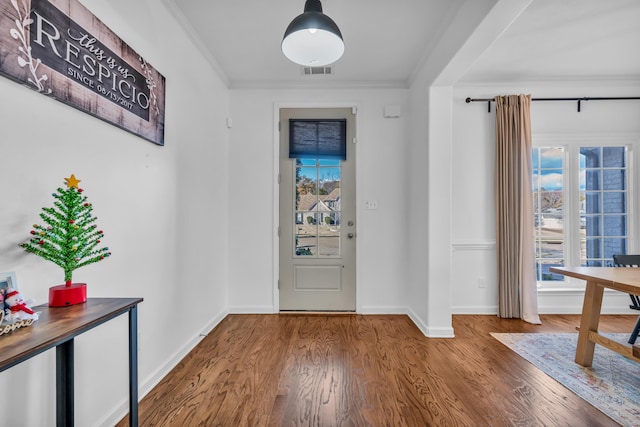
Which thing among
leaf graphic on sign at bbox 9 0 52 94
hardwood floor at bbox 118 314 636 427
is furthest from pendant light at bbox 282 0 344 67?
hardwood floor at bbox 118 314 636 427

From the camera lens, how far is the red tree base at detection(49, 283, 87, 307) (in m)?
1.21

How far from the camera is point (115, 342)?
69.1 inches

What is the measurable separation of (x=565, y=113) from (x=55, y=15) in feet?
15.5

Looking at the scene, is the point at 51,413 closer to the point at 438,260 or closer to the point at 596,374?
the point at 438,260

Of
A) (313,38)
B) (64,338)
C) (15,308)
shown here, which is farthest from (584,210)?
(15,308)

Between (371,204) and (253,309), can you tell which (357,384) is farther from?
(371,204)

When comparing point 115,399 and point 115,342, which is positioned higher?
point 115,342

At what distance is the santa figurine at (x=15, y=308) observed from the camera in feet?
3.16

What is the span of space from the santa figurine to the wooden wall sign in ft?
2.32

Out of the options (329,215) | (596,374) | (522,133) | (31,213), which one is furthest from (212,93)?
(596,374)

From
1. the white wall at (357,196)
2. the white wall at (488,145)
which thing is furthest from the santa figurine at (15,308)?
the white wall at (488,145)

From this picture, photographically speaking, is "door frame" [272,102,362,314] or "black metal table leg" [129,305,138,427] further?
"door frame" [272,102,362,314]

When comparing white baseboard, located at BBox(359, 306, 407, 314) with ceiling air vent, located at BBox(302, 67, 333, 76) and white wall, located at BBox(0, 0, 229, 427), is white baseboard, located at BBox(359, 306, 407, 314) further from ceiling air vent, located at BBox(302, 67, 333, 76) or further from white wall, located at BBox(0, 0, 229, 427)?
ceiling air vent, located at BBox(302, 67, 333, 76)

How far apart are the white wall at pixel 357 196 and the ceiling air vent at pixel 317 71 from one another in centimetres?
29
